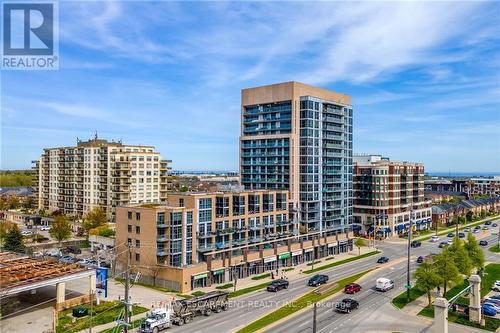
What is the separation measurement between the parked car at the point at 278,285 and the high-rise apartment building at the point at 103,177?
67.8m

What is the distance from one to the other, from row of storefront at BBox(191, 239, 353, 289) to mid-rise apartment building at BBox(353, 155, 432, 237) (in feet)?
71.4

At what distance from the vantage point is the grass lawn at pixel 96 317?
47459mm

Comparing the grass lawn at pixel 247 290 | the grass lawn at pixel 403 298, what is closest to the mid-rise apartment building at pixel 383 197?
the grass lawn at pixel 403 298

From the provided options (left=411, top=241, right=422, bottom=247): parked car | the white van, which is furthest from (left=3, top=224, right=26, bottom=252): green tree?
(left=411, top=241, right=422, bottom=247): parked car

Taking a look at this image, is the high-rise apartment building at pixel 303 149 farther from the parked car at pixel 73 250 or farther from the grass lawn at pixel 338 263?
the parked car at pixel 73 250

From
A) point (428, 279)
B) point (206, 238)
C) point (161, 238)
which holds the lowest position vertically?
point (428, 279)

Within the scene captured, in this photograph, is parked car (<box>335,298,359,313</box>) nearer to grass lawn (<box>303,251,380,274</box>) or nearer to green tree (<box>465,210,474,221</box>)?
grass lawn (<box>303,251,380,274</box>)

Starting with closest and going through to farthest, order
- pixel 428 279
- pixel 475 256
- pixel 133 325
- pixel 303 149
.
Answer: pixel 133 325
pixel 428 279
pixel 475 256
pixel 303 149

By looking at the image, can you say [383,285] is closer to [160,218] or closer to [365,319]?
[365,319]

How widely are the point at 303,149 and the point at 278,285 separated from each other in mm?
37048

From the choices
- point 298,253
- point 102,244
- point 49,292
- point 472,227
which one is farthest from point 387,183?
point 49,292

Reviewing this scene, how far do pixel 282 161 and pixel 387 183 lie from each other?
42700mm

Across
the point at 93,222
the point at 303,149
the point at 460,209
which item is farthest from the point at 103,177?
the point at 460,209

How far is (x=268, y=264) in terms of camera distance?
77438 mm
